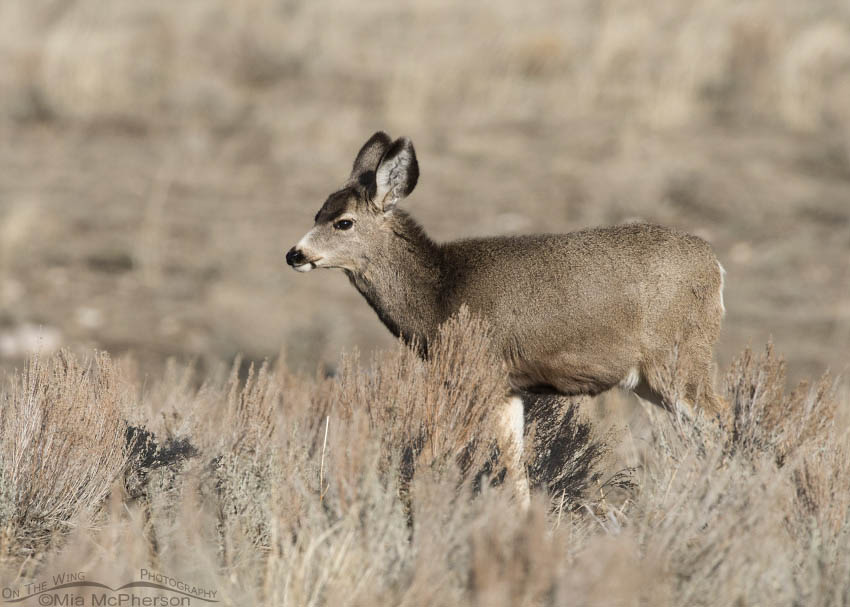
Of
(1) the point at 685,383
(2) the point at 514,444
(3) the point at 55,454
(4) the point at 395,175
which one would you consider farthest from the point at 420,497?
(4) the point at 395,175

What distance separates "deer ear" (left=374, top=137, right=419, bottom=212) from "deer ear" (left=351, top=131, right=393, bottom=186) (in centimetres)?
26

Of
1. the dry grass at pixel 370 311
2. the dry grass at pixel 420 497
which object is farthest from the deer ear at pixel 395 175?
the dry grass at pixel 370 311

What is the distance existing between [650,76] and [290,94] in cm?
594

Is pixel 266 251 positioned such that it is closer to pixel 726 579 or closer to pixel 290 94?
pixel 290 94

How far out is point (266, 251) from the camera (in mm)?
15312

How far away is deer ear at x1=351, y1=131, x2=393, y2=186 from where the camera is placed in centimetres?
699

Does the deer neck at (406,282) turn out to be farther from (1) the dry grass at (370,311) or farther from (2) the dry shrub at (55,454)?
(2) the dry shrub at (55,454)

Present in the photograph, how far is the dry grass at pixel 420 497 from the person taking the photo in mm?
4441

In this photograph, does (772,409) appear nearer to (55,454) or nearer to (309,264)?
(309,264)

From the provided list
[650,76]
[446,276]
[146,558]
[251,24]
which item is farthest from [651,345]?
[251,24]

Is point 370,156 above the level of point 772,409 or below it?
above

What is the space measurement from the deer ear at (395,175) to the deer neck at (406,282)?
0.13m

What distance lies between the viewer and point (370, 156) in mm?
7051

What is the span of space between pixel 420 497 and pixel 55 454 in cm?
194
